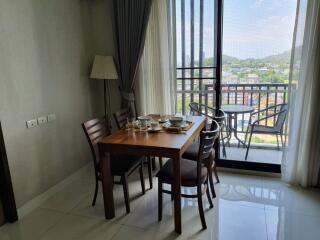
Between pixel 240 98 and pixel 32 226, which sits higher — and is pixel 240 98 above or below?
above

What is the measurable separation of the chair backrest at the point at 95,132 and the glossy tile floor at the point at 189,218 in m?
0.55

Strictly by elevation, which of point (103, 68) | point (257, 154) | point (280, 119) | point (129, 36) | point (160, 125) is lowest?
point (257, 154)

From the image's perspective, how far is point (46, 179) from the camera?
2752 millimetres

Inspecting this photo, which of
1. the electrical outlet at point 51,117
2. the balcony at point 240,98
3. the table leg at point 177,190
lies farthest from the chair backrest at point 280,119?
the electrical outlet at point 51,117

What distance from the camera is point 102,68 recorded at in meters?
3.17

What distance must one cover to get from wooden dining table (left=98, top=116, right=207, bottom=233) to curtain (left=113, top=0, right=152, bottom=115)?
1.01m

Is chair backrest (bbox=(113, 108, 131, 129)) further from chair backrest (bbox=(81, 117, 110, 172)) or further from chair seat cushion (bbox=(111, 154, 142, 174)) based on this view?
chair seat cushion (bbox=(111, 154, 142, 174))

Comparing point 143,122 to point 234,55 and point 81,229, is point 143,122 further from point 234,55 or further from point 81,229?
point 234,55

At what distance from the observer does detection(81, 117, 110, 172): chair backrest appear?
2328 mm

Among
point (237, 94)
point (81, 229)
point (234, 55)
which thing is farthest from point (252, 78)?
point (81, 229)

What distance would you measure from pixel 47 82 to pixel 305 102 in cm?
282

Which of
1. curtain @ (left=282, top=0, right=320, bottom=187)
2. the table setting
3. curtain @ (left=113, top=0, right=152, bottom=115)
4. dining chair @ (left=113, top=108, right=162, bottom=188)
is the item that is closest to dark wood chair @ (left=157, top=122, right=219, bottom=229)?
the table setting

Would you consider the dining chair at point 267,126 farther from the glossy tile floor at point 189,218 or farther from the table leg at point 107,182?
the table leg at point 107,182

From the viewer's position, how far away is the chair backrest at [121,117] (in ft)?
9.29
